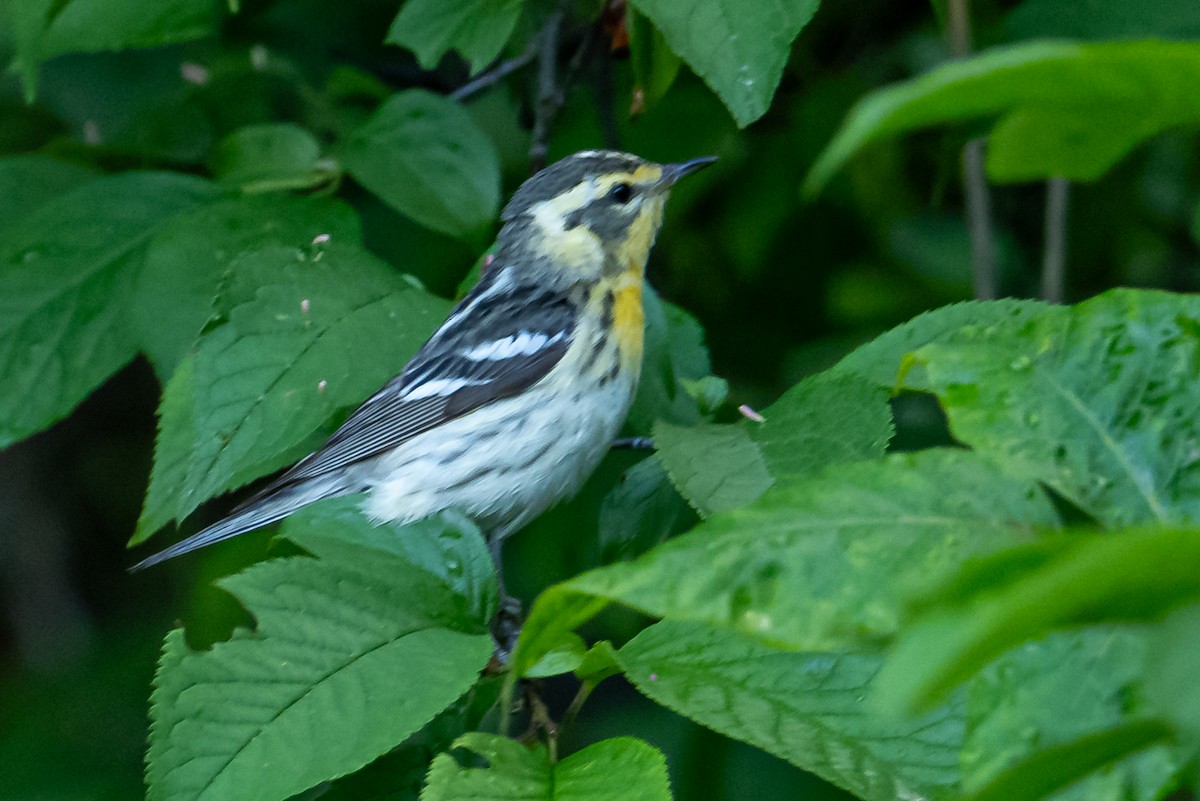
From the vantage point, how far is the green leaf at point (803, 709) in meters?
1.31

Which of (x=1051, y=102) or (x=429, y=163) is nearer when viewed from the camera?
(x=1051, y=102)

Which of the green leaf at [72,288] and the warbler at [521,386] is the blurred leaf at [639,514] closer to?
the warbler at [521,386]

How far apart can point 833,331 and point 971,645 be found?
2.80 m

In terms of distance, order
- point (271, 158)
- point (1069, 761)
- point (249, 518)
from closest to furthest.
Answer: point (1069, 761)
point (271, 158)
point (249, 518)

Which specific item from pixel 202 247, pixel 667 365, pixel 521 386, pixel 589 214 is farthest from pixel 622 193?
pixel 202 247

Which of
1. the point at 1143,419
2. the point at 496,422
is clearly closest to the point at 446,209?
the point at 496,422

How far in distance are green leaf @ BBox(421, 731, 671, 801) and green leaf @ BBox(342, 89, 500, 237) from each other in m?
1.23

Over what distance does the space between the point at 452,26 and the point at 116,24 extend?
2.30ft

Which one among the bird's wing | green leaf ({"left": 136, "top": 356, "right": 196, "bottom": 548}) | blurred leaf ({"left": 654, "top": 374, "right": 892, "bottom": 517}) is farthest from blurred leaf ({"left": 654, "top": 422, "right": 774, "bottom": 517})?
the bird's wing

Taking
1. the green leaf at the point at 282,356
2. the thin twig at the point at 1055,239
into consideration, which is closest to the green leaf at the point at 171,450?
the green leaf at the point at 282,356

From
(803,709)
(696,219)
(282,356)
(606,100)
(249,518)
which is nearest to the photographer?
(803,709)

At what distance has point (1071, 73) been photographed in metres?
0.71

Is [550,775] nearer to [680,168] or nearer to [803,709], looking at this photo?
[803,709]

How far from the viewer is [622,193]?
2859 mm
